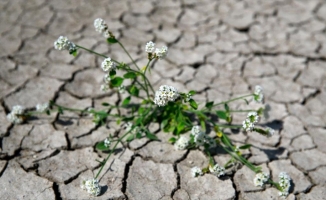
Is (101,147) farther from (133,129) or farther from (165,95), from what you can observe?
(165,95)

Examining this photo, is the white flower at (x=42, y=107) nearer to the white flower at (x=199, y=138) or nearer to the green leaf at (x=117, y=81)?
the green leaf at (x=117, y=81)

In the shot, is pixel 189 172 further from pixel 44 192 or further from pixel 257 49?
pixel 257 49

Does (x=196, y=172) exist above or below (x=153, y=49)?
below

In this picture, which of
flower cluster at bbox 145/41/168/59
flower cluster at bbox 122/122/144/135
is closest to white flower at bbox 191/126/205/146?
flower cluster at bbox 122/122/144/135

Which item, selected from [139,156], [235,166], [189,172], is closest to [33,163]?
[139,156]

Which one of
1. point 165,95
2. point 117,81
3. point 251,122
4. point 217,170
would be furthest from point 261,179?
point 117,81

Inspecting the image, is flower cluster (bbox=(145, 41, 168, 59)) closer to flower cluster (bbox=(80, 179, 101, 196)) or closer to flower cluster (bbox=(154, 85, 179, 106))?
flower cluster (bbox=(154, 85, 179, 106))

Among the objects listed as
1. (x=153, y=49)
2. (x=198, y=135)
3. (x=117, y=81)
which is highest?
(x=153, y=49)

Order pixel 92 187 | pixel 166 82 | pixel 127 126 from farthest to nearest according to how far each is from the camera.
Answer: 1. pixel 166 82
2. pixel 127 126
3. pixel 92 187
